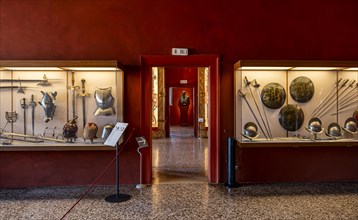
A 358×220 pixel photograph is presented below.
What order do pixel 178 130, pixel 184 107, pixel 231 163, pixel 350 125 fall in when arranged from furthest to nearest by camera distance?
Result: pixel 184 107 → pixel 178 130 → pixel 350 125 → pixel 231 163

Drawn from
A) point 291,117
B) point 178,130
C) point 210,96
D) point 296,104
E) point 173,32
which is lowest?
point 178,130

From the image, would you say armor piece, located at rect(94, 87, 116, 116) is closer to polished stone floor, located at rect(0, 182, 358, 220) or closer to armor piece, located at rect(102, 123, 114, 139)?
armor piece, located at rect(102, 123, 114, 139)

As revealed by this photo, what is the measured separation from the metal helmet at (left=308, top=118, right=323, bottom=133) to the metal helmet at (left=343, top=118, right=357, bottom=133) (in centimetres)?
49

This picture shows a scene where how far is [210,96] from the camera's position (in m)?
5.22

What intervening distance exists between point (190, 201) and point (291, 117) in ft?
7.75

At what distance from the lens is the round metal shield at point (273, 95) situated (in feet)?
17.0

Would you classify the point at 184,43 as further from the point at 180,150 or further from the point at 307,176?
the point at 180,150

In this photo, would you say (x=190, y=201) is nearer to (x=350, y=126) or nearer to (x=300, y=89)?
(x=300, y=89)

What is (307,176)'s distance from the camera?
208 inches

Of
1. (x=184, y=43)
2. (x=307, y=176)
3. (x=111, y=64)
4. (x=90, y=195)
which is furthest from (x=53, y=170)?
(x=307, y=176)

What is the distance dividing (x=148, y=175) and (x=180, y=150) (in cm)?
387

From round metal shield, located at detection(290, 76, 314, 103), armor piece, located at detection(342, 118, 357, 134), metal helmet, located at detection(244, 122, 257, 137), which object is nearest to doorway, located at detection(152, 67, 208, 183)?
metal helmet, located at detection(244, 122, 257, 137)

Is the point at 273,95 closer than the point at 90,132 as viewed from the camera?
No

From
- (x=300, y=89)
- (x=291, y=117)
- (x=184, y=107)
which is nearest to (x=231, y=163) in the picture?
(x=291, y=117)
